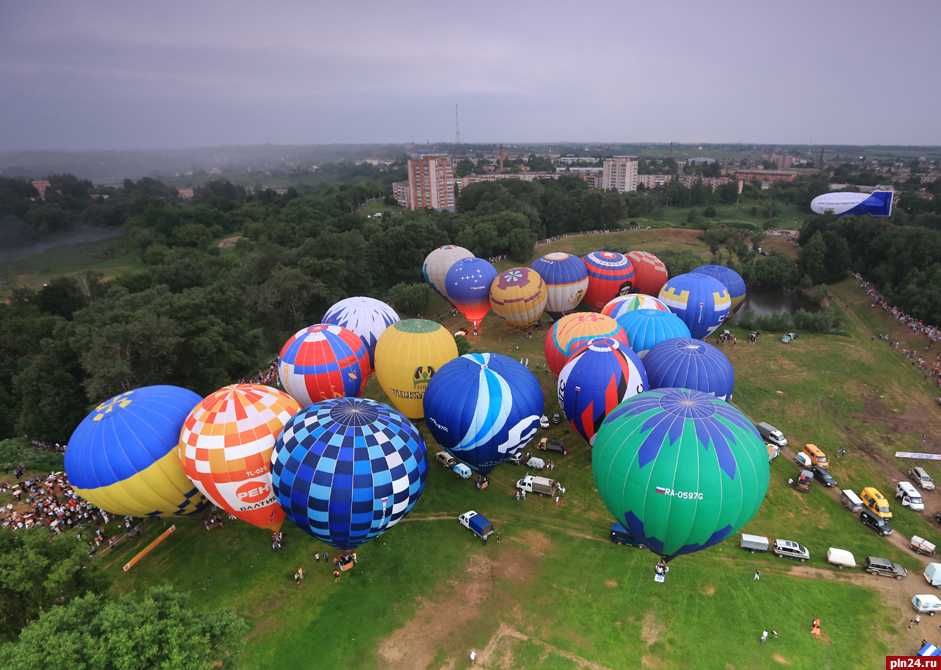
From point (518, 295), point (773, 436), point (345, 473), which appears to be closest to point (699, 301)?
point (773, 436)

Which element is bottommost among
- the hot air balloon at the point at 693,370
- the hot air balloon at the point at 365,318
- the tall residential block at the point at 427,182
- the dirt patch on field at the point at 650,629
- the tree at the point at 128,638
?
the dirt patch on field at the point at 650,629

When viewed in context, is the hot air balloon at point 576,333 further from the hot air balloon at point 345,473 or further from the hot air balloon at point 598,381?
the hot air balloon at point 345,473

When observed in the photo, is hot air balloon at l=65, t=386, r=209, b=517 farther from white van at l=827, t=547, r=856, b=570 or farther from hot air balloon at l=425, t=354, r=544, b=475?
white van at l=827, t=547, r=856, b=570

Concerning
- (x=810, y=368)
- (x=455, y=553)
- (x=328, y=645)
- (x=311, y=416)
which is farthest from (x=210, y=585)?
(x=810, y=368)

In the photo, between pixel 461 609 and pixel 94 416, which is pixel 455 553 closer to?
pixel 461 609

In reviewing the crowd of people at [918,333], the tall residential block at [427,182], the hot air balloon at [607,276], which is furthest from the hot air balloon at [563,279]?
the tall residential block at [427,182]

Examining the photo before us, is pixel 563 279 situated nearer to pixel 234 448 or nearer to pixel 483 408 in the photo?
pixel 483 408
